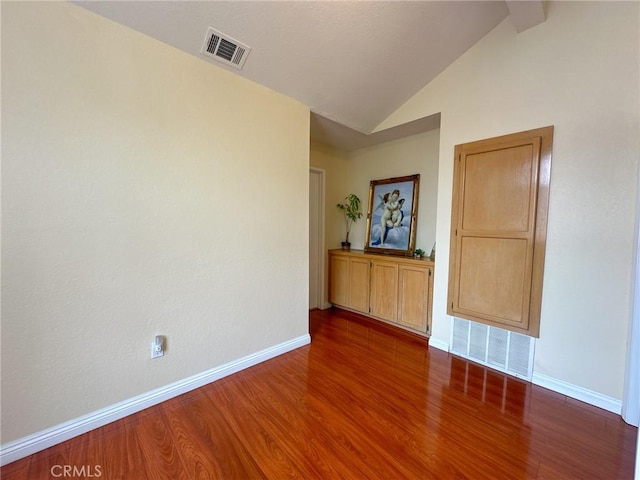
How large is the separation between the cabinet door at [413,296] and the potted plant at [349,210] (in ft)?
3.53

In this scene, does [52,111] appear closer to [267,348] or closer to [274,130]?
[274,130]

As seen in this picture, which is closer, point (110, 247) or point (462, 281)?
point (110, 247)

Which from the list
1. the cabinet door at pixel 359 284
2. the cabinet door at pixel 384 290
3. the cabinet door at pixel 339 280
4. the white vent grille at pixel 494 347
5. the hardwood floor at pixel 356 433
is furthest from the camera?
the cabinet door at pixel 339 280

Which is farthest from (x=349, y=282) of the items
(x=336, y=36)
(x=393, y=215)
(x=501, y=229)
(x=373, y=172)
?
(x=336, y=36)

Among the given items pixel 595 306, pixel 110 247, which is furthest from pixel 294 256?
pixel 595 306

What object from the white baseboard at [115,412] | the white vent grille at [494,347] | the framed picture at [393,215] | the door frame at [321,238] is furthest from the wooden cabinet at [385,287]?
the white baseboard at [115,412]

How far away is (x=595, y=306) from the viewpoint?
6.14ft

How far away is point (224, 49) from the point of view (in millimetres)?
1879

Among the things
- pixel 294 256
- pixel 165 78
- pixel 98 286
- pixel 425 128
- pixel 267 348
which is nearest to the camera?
pixel 98 286

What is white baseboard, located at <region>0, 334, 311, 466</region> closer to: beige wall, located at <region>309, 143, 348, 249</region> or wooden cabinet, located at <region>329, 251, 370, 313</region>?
wooden cabinet, located at <region>329, 251, 370, 313</region>

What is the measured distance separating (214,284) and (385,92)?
2.41 meters

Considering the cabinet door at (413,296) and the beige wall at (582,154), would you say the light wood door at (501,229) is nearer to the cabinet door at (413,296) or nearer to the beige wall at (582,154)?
the beige wall at (582,154)

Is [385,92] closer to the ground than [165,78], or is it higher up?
higher up

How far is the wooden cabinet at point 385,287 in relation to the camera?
2.89 meters
